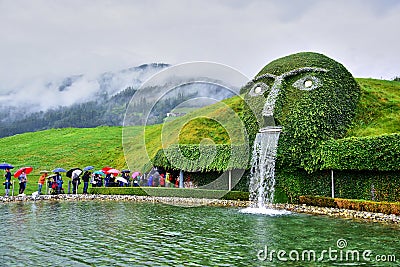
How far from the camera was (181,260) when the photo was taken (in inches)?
386

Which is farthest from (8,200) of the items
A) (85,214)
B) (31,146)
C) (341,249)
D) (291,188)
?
(31,146)

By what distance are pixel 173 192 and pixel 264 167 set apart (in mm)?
6686

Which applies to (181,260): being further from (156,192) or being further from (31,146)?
(31,146)

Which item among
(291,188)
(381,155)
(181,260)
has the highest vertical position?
(381,155)

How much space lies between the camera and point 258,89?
26.9 meters

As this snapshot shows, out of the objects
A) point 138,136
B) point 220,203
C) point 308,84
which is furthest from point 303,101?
point 138,136

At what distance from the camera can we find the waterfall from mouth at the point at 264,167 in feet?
77.7

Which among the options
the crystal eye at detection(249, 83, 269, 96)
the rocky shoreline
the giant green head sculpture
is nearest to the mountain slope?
the giant green head sculpture

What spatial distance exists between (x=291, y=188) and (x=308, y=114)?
453 centimetres

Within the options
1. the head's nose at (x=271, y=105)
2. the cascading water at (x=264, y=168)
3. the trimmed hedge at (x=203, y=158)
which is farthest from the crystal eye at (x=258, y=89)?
the trimmed hedge at (x=203, y=158)

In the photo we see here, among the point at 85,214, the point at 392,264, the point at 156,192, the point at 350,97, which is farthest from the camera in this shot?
the point at 156,192

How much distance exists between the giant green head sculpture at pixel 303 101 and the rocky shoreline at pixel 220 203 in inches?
127

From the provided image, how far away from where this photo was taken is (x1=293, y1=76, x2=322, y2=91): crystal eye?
80.8 ft

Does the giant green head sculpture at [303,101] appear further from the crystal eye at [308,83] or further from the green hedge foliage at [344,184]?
the green hedge foliage at [344,184]
